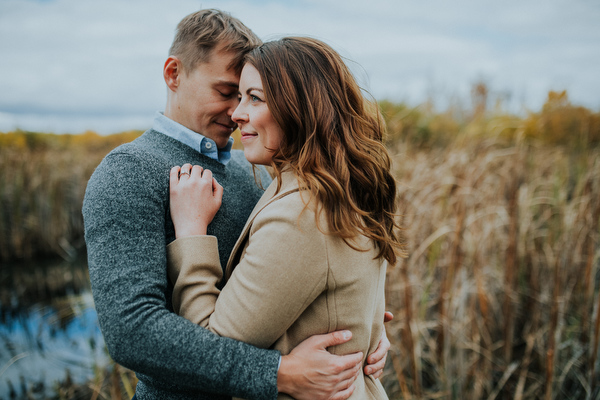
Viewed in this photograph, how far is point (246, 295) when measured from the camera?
0.98 metres

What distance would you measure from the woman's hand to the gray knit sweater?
4 cm

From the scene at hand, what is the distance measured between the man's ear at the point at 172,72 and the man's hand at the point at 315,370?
0.98m

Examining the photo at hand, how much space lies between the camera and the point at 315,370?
1.02 meters

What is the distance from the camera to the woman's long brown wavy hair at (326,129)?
1.11 m

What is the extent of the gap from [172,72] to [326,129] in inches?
25.8

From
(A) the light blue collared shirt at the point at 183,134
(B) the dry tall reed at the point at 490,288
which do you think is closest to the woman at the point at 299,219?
(A) the light blue collared shirt at the point at 183,134

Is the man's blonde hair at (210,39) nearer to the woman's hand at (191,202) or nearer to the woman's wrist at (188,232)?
the woman's hand at (191,202)

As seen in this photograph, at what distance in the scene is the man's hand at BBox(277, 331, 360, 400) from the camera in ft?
3.36

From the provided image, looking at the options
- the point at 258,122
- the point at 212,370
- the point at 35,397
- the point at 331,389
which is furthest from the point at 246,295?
the point at 35,397

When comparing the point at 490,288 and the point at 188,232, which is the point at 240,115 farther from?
the point at 490,288

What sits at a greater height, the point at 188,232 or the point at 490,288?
the point at 188,232

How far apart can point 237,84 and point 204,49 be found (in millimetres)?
154

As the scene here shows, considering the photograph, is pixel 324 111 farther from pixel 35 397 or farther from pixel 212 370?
pixel 35 397

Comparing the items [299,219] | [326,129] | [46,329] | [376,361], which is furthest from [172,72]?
[46,329]
